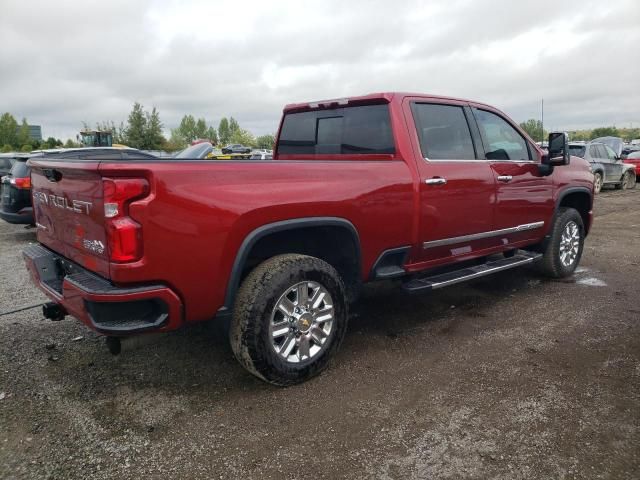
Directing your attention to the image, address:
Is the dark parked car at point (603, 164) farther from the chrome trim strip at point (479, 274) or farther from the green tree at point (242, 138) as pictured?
the green tree at point (242, 138)

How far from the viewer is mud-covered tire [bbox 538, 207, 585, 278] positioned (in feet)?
17.9

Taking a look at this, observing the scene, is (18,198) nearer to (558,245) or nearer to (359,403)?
(359,403)

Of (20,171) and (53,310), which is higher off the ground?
(20,171)

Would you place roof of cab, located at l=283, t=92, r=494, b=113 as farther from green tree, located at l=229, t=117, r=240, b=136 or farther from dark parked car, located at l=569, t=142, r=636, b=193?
green tree, located at l=229, t=117, r=240, b=136

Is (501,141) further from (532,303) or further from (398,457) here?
(398,457)

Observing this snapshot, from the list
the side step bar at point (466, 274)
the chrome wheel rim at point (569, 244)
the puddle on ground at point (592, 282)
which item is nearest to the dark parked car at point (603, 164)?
the chrome wheel rim at point (569, 244)

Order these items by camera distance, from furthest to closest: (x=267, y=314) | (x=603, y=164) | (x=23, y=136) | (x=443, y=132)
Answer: (x=23, y=136), (x=603, y=164), (x=443, y=132), (x=267, y=314)

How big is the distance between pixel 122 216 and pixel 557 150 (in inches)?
160

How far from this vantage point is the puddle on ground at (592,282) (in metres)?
5.47

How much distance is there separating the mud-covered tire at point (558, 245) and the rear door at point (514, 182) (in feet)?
0.96

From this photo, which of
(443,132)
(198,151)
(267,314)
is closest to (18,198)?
(198,151)

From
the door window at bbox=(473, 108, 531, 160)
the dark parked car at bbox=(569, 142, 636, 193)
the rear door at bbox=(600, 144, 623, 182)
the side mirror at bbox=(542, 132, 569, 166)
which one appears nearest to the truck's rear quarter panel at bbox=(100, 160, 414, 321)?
the door window at bbox=(473, 108, 531, 160)

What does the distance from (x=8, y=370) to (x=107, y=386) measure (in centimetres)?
81

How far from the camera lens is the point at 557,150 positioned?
4816mm
